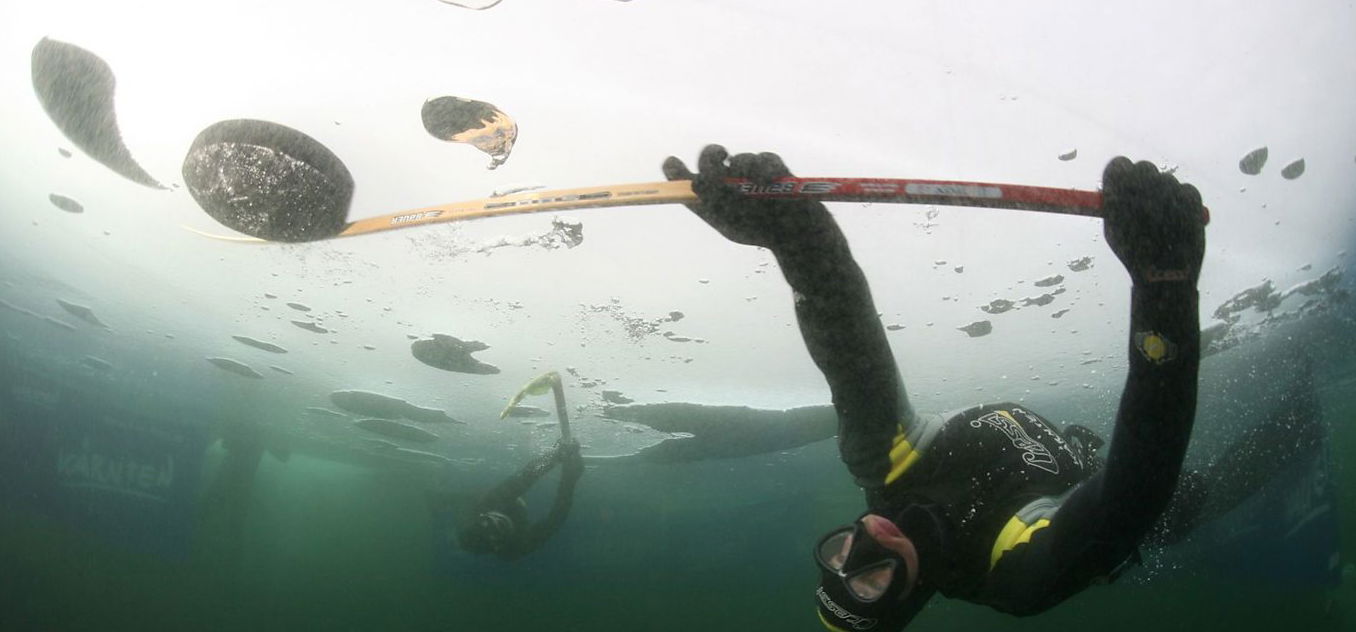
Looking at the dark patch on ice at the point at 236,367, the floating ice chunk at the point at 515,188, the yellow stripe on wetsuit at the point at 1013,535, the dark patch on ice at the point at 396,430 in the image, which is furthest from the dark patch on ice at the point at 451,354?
the yellow stripe on wetsuit at the point at 1013,535

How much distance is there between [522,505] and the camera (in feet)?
56.7

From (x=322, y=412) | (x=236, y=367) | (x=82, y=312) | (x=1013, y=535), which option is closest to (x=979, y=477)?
(x=1013, y=535)

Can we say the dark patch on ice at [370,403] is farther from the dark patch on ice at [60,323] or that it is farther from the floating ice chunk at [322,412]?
the dark patch on ice at [60,323]

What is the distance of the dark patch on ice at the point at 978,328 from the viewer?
12281 mm

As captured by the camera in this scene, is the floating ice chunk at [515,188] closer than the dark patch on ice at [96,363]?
Yes

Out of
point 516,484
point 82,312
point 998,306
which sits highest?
point 82,312

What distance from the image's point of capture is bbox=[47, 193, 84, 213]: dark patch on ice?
1057cm

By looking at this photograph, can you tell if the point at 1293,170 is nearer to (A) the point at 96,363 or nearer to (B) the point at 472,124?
(B) the point at 472,124

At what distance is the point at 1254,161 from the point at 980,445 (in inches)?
311

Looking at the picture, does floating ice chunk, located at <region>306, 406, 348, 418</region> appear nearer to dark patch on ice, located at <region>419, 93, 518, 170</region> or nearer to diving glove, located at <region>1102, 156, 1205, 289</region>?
dark patch on ice, located at <region>419, 93, 518, 170</region>

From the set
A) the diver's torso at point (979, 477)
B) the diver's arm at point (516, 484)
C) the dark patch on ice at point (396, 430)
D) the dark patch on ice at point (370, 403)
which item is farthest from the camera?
the dark patch on ice at point (396, 430)

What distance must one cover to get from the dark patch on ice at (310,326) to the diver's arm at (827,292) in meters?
15.3

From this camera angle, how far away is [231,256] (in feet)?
38.7

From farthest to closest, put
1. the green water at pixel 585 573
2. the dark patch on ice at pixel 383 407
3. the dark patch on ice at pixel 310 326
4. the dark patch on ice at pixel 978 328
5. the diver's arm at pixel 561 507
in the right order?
1. the green water at pixel 585 573
2. the dark patch on ice at pixel 383 407
3. the diver's arm at pixel 561 507
4. the dark patch on ice at pixel 310 326
5. the dark patch on ice at pixel 978 328
